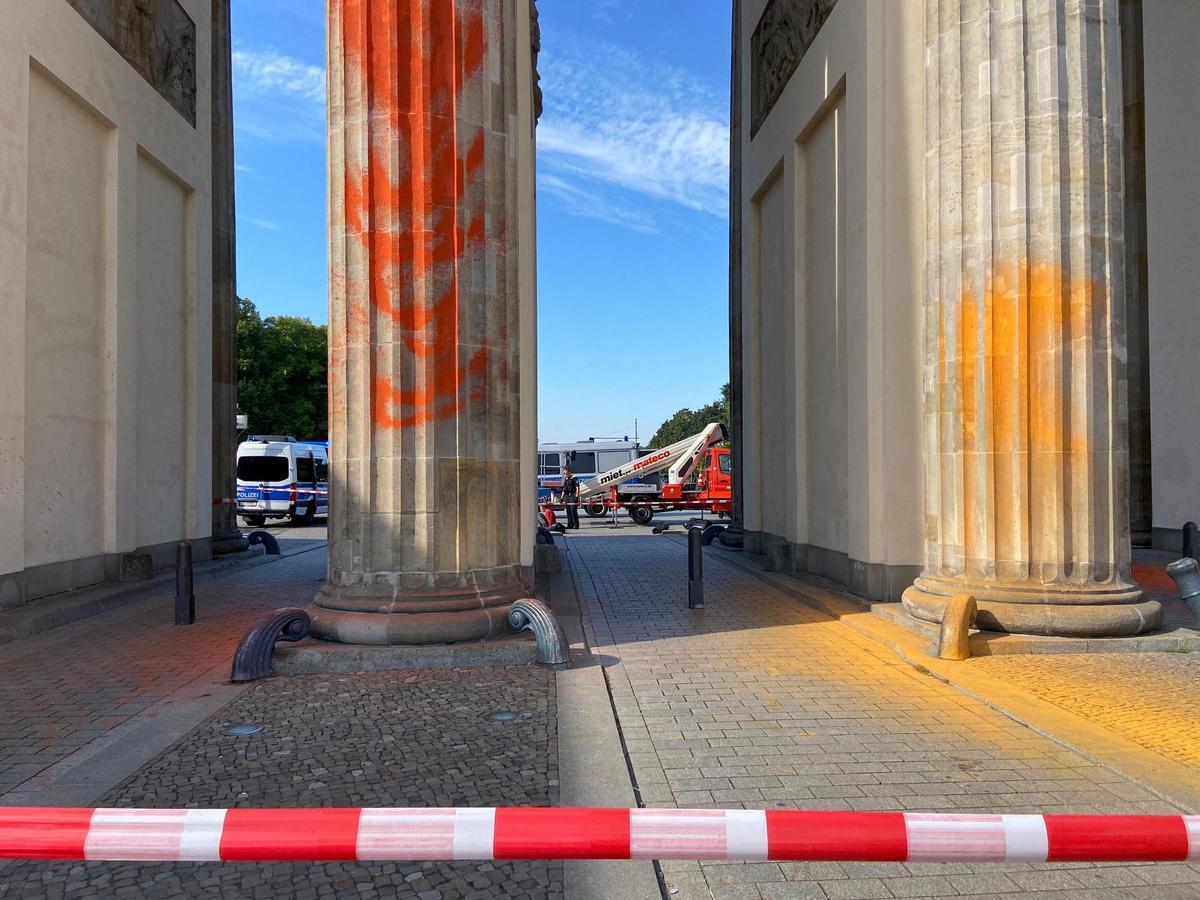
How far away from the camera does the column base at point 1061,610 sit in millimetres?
7004

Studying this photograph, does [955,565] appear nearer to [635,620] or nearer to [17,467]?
[635,620]

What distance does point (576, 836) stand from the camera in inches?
81.9

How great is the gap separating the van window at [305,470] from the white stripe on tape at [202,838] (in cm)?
2912

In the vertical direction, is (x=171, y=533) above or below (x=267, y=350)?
below

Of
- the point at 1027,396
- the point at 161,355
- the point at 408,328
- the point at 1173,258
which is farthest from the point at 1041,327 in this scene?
the point at 161,355

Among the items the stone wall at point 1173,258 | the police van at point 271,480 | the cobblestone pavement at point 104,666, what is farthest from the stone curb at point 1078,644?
the police van at point 271,480

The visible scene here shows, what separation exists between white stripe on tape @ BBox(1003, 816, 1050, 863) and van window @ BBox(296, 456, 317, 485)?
1177 inches

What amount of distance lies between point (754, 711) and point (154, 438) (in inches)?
424

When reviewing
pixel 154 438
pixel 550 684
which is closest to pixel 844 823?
pixel 550 684

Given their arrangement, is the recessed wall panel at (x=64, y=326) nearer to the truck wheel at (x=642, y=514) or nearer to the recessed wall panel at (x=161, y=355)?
the recessed wall panel at (x=161, y=355)

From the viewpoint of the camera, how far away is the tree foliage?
283 feet

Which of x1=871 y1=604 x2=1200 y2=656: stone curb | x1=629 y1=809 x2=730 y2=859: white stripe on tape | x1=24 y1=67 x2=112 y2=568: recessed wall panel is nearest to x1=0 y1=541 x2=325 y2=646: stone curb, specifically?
x1=24 y1=67 x2=112 y2=568: recessed wall panel

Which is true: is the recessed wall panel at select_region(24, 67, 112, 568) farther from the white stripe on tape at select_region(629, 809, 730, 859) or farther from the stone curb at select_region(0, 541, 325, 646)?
the white stripe on tape at select_region(629, 809, 730, 859)

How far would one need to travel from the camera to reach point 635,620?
347 inches
